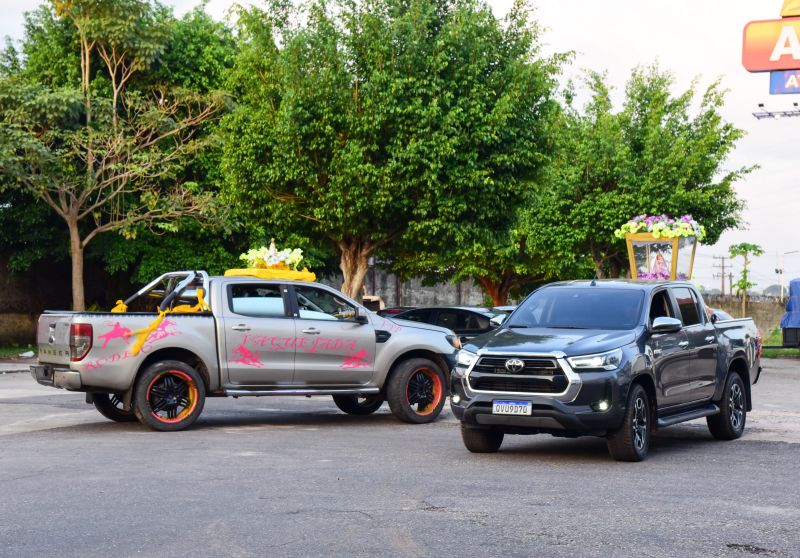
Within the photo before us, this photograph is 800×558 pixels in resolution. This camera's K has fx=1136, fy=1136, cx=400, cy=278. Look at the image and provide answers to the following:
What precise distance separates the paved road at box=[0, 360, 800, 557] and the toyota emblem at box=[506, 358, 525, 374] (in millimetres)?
896

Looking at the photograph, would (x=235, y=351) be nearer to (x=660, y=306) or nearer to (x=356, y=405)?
(x=356, y=405)

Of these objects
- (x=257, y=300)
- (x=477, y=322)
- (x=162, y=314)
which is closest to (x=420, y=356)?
(x=257, y=300)

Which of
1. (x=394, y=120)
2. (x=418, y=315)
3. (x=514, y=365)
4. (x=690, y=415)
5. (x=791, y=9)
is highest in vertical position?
(x=791, y=9)

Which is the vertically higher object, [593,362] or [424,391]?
[593,362]

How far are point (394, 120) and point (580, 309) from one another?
1602 centimetres

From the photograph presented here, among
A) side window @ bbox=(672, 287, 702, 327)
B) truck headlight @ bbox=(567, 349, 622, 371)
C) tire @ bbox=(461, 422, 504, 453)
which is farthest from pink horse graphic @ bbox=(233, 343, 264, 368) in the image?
side window @ bbox=(672, 287, 702, 327)

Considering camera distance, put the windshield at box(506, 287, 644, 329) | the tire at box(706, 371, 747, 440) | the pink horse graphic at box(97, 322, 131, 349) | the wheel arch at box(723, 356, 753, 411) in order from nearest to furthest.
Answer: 1. the windshield at box(506, 287, 644, 329)
2. the tire at box(706, 371, 747, 440)
3. the pink horse graphic at box(97, 322, 131, 349)
4. the wheel arch at box(723, 356, 753, 411)

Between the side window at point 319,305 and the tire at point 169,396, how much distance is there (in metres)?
1.69

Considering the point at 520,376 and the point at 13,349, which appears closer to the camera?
the point at 520,376

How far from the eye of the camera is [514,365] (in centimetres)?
1069

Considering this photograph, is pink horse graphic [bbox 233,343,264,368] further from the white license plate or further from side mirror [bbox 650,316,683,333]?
side mirror [bbox 650,316,683,333]

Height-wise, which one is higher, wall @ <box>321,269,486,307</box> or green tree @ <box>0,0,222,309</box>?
green tree @ <box>0,0,222,309</box>

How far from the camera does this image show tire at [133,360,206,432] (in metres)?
13.4

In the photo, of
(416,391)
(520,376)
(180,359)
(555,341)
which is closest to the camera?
(520,376)
